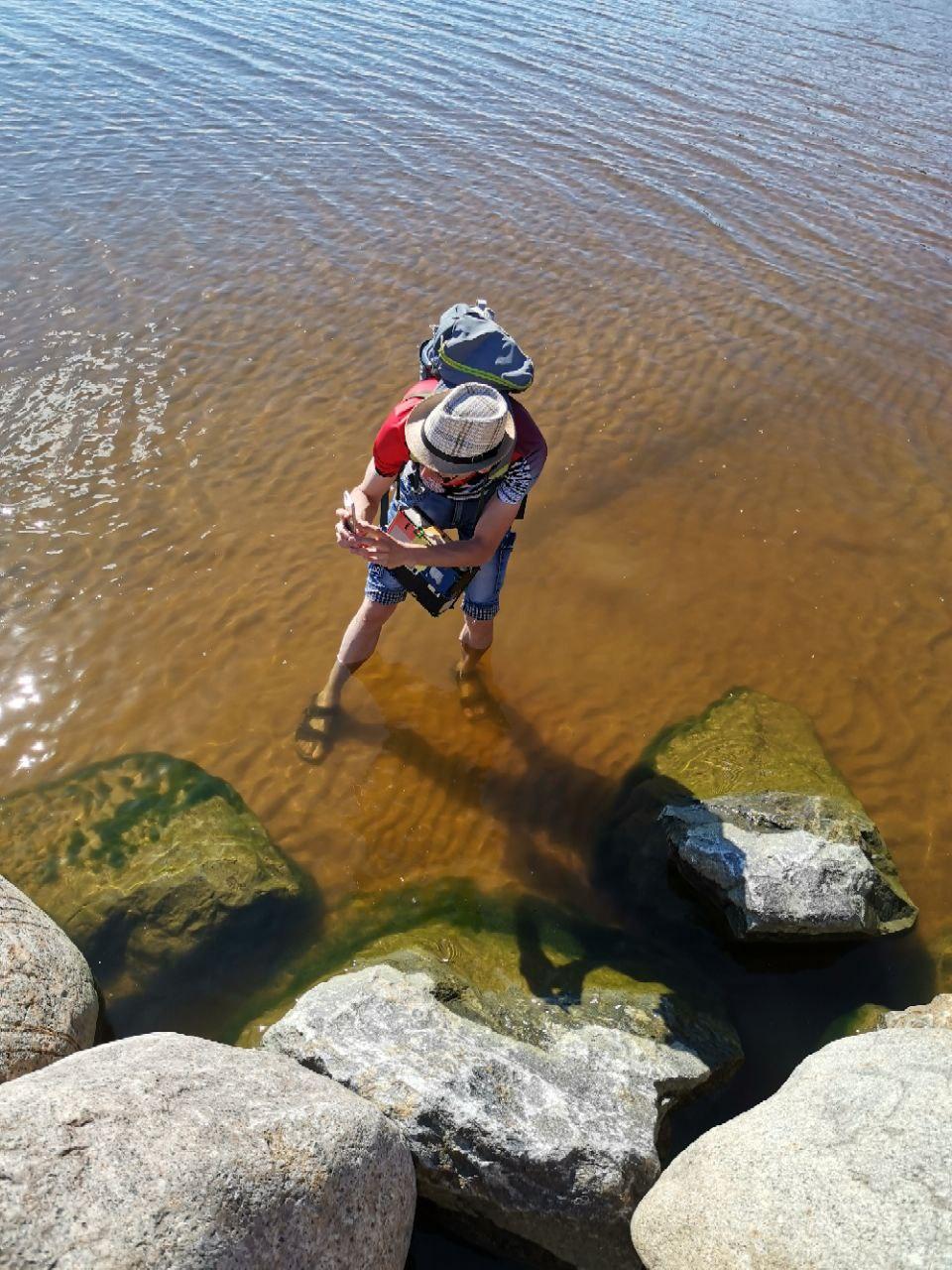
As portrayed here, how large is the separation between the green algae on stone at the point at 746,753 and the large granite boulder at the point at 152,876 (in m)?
2.44

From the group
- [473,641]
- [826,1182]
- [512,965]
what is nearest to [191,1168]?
[826,1182]

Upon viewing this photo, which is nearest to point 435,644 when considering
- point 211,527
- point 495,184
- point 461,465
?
point 211,527

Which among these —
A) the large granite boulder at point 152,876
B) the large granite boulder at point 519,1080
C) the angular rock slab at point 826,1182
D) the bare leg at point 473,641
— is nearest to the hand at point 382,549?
the bare leg at point 473,641

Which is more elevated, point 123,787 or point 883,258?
point 883,258

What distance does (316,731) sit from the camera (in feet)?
19.6

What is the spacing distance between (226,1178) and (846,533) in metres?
6.80

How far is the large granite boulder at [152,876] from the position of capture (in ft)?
15.1

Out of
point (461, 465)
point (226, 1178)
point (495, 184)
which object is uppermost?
point (495, 184)

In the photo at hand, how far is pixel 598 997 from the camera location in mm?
4422

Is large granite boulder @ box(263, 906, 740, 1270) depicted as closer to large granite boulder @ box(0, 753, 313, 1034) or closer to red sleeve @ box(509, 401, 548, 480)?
large granite boulder @ box(0, 753, 313, 1034)

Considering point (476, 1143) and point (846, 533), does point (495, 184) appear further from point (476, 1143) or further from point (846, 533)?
point (476, 1143)

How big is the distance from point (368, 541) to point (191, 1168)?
2785 millimetres

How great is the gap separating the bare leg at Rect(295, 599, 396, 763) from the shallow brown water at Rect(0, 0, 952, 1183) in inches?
4.2

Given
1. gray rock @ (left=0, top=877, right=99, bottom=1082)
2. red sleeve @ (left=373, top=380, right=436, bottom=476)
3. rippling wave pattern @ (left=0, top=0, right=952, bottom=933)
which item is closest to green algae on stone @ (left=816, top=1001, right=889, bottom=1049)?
rippling wave pattern @ (left=0, top=0, right=952, bottom=933)
